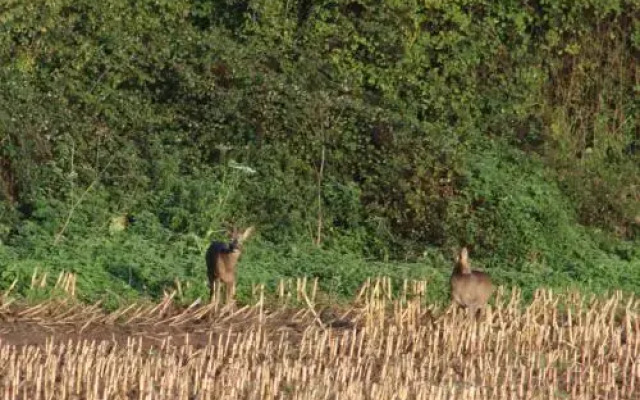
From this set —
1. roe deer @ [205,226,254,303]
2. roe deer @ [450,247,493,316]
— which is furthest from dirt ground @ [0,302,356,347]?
roe deer @ [450,247,493,316]

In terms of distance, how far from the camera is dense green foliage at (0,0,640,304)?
15.9 metres

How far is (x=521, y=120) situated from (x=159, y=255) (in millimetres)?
5466

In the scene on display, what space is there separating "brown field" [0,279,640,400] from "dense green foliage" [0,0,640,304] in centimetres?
185

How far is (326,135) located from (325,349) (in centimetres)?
588

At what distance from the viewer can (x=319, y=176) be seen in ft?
55.3

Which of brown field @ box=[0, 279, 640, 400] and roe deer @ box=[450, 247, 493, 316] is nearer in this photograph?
brown field @ box=[0, 279, 640, 400]

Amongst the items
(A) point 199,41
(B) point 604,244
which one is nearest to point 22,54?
(A) point 199,41

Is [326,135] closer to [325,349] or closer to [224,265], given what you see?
[224,265]

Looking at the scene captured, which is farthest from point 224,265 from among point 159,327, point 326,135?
point 326,135

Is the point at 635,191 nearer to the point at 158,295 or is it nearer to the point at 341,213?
the point at 341,213

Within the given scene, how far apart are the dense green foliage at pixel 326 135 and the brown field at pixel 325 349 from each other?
6.07 ft

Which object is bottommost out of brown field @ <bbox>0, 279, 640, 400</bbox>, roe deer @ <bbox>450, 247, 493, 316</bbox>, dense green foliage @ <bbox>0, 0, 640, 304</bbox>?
brown field @ <bbox>0, 279, 640, 400</bbox>

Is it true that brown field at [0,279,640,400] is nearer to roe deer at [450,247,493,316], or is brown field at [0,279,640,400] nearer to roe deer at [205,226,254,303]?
roe deer at [450,247,493,316]

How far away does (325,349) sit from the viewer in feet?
36.9
